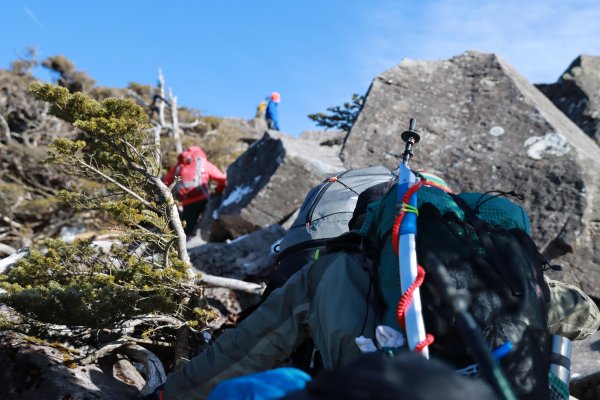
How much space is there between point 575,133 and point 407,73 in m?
2.05

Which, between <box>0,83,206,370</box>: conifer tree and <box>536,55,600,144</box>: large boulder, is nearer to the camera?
<box>0,83,206,370</box>: conifer tree

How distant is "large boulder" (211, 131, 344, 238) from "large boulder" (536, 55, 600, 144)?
366 centimetres

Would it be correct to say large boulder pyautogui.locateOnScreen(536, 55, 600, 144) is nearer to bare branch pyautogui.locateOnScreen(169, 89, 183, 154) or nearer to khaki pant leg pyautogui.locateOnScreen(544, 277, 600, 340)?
khaki pant leg pyautogui.locateOnScreen(544, 277, 600, 340)

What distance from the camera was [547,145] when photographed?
236 inches

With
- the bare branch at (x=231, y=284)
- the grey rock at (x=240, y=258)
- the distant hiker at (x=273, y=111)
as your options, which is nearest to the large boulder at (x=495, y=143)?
the grey rock at (x=240, y=258)

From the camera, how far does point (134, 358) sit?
4316mm

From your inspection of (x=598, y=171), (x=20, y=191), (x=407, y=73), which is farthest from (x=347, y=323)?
(x=20, y=191)

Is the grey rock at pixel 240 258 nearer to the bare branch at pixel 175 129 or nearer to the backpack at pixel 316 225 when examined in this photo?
the backpack at pixel 316 225

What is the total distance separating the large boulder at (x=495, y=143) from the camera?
18.0ft

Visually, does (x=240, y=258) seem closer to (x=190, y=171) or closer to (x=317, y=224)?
(x=317, y=224)

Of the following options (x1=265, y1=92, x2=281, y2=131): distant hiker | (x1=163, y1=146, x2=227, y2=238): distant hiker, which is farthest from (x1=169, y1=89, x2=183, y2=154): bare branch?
(x1=163, y1=146, x2=227, y2=238): distant hiker

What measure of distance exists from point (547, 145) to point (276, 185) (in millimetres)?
3064

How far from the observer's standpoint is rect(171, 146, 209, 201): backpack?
8.18 m

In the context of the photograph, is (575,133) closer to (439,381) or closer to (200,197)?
(200,197)
